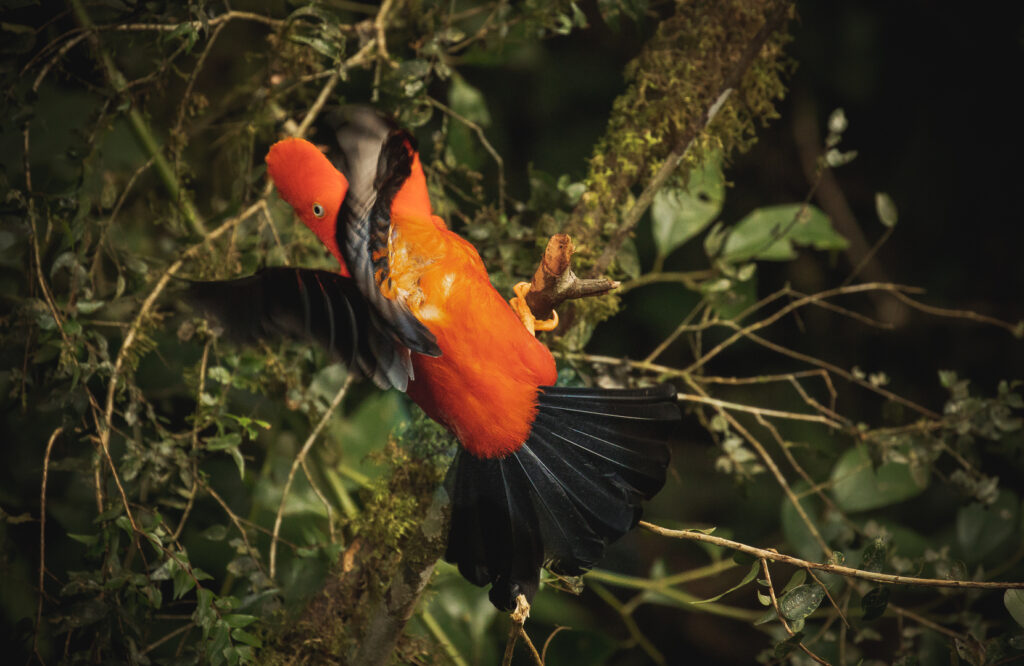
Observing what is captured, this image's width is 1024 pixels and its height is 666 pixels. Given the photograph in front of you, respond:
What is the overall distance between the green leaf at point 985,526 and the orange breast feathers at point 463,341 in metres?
1.00

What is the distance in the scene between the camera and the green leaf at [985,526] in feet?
4.59

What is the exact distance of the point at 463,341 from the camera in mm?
783

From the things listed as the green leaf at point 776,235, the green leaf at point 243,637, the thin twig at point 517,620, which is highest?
the green leaf at point 776,235

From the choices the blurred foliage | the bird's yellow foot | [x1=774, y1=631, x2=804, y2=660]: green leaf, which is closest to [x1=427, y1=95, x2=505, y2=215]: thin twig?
the blurred foliage

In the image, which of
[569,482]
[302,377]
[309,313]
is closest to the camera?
[309,313]

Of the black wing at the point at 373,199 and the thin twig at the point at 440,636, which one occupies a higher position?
the black wing at the point at 373,199

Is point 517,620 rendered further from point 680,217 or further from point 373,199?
point 680,217

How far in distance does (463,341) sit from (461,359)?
0.06 feet

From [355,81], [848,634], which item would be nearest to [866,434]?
[848,634]

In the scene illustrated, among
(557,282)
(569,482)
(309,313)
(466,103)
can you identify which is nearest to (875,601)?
(569,482)

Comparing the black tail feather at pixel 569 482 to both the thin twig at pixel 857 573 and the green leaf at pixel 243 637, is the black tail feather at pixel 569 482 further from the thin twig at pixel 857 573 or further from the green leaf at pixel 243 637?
the green leaf at pixel 243 637

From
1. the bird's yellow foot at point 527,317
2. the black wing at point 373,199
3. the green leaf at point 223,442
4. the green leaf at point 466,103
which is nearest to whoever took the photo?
the black wing at point 373,199

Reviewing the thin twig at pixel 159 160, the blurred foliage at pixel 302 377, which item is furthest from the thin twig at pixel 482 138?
the thin twig at pixel 159 160

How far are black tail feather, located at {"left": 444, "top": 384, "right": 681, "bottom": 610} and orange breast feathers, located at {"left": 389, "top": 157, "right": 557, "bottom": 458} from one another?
0.03 meters
